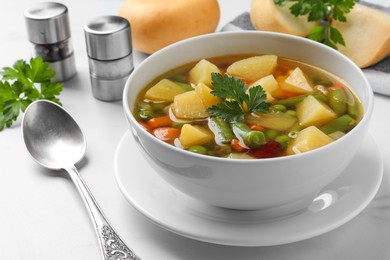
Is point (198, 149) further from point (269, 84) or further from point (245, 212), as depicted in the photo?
point (269, 84)

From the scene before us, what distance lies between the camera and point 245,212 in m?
1.93

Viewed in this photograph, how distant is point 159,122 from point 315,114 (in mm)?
513

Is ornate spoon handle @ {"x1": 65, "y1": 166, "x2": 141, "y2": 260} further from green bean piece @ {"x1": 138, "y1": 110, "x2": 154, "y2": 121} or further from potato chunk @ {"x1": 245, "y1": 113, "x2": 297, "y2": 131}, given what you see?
potato chunk @ {"x1": 245, "y1": 113, "x2": 297, "y2": 131}

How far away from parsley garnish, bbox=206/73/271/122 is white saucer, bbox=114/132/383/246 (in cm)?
29

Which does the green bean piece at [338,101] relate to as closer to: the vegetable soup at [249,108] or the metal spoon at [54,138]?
the vegetable soup at [249,108]

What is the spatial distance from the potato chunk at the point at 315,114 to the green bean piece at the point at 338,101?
0.02 meters

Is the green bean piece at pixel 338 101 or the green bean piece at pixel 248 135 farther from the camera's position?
the green bean piece at pixel 338 101

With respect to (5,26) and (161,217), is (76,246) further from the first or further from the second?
(5,26)

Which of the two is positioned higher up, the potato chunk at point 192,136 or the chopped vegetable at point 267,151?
the chopped vegetable at point 267,151

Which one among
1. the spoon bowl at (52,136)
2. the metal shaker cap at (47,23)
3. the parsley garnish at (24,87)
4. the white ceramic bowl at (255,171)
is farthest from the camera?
the metal shaker cap at (47,23)

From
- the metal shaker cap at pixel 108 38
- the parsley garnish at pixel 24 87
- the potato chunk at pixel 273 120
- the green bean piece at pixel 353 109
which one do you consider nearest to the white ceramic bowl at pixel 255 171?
the green bean piece at pixel 353 109

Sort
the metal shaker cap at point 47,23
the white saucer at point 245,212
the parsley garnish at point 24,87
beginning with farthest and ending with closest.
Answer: the metal shaker cap at point 47,23
the parsley garnish at point 24,87
the white saucer at point 245,212

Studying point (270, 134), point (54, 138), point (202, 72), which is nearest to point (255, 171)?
point (270, 134)

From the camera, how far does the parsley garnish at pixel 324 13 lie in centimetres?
288
